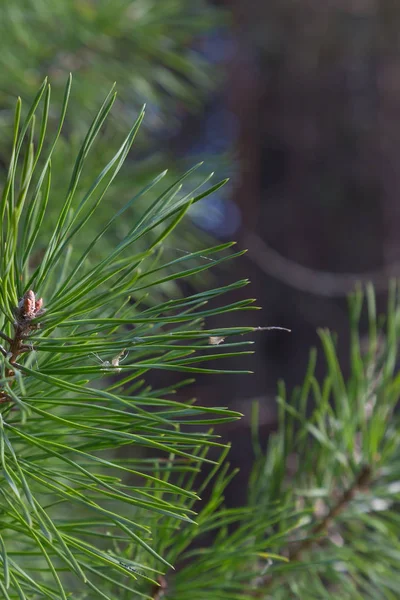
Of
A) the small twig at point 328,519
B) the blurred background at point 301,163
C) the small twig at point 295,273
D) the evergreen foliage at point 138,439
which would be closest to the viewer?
the evergreen foliage at point 138,439

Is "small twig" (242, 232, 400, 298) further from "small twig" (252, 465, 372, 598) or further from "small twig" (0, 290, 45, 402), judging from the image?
"small twig" (0, 290, 45, 402)

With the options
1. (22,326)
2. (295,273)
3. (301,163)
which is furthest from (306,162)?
(22,326)

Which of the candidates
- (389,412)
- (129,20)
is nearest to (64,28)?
(129,20)

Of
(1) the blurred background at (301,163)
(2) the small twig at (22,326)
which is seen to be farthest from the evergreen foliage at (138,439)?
(1) the blurred background at (301,163)

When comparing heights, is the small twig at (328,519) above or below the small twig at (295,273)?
above

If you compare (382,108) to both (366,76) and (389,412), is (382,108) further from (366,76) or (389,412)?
(389,412)

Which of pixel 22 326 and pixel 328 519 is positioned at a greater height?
pixel 22 326

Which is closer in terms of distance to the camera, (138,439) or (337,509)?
(138,439)

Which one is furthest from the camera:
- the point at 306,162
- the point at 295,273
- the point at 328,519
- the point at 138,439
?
the point at 306,162

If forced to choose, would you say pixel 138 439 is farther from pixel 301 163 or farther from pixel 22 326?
pixel 301 163

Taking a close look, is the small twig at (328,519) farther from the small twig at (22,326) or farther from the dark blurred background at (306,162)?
the dark blurred background at (306,162)

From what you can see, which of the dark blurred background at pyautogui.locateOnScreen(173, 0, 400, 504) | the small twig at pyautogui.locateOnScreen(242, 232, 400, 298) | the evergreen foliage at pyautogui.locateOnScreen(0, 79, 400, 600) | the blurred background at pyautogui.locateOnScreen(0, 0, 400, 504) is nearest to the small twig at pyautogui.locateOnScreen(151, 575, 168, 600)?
the evergreen foliage at pyautogui.locateOnScreen(0, 79, 400, 600)
